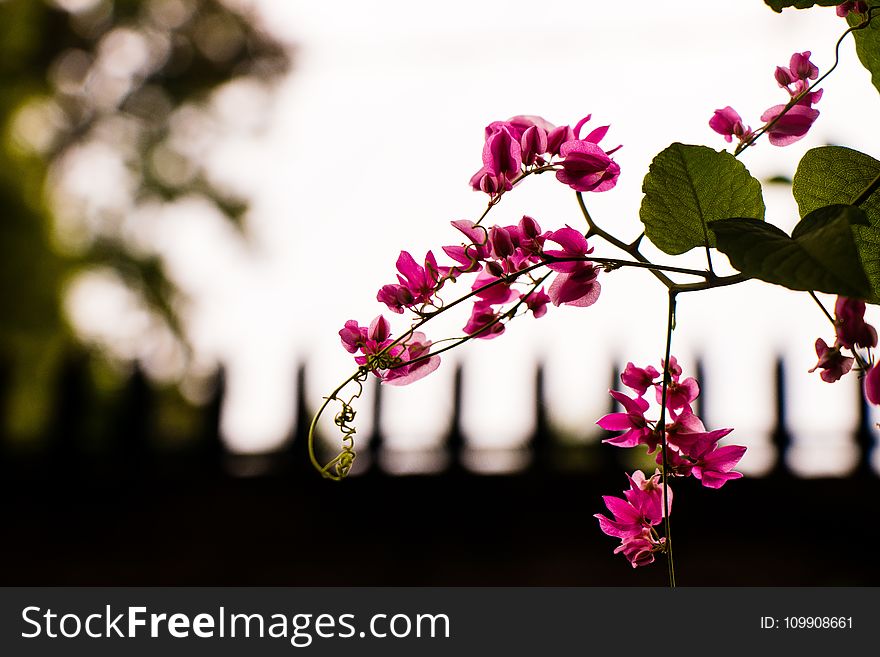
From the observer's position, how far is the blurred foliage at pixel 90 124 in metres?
5.09

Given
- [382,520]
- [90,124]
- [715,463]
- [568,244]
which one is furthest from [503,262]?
[90,124]

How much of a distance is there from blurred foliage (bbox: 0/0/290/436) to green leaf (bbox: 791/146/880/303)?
207 inches

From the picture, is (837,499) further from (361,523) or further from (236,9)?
(236,9)

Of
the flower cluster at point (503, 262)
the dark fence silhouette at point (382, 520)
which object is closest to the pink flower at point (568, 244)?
the flower cluster at point (503, 262)

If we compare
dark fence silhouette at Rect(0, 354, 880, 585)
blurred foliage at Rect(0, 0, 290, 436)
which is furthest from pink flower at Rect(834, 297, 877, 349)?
blurred foliage at Rect(0, 0, 290, 436)

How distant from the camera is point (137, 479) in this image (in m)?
2.90

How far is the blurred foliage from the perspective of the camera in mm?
5094

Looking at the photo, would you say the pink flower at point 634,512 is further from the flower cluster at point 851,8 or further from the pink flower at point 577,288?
the flower cluster at point 851,8

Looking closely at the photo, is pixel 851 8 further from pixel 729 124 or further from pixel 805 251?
pixel 805 251

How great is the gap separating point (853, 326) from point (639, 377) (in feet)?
0.39

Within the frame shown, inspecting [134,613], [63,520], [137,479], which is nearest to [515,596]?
[134,613]

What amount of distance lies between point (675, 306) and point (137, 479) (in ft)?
9.49

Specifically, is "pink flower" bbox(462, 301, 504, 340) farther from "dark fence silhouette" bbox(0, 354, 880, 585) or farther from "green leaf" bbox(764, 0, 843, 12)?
"dark fence silhouette" bbox(0, 354, 880, 585)

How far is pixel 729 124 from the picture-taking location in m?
0.39
